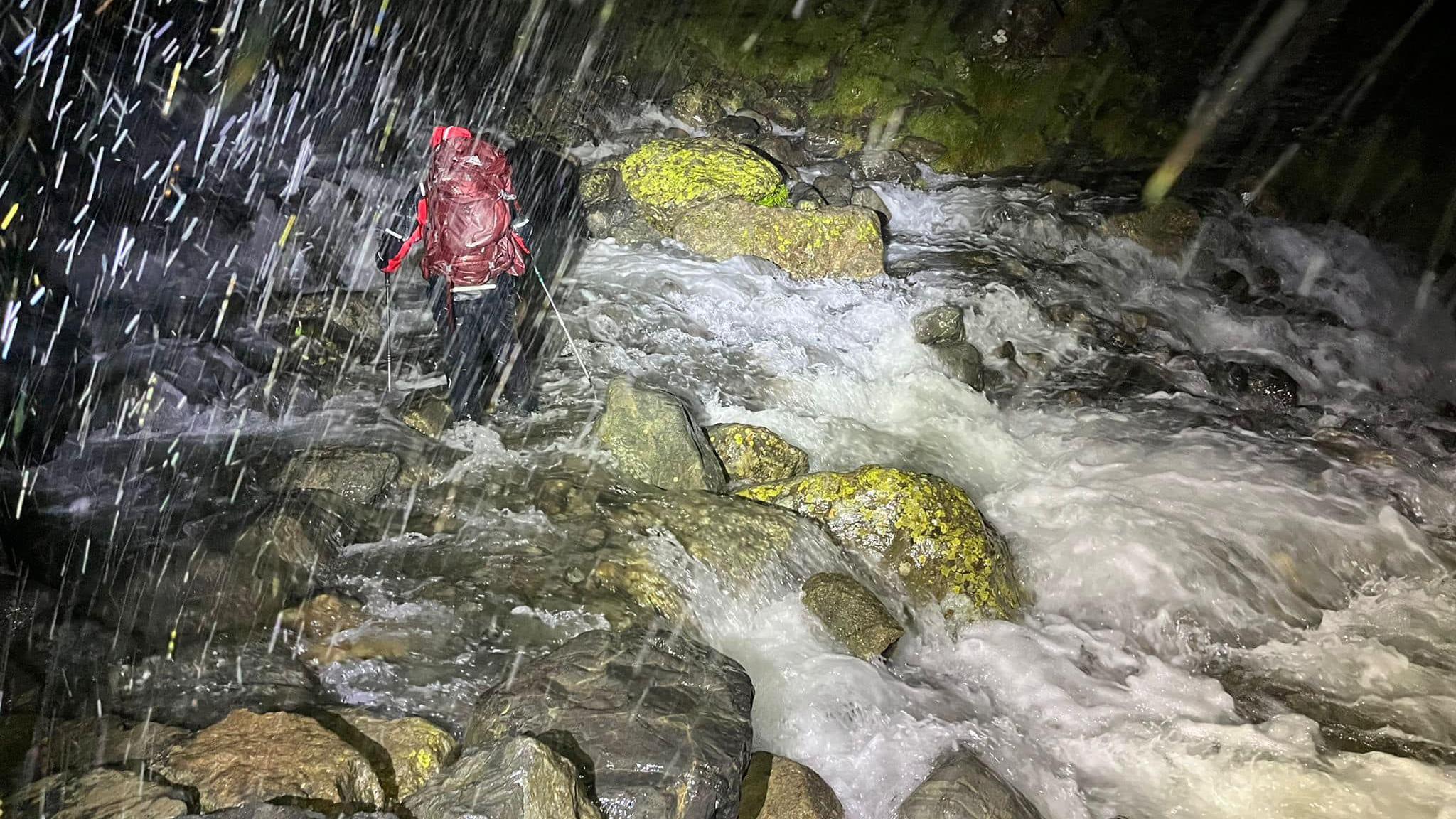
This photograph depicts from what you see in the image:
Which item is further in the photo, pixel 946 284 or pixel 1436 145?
pixel 1436 145

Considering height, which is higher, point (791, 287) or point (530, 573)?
point (791, 287)

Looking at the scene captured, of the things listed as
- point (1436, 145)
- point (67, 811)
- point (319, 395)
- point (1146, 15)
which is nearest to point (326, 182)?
point (319, 395)

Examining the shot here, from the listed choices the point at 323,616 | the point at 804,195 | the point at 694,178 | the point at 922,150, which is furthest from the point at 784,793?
the point at 922,150

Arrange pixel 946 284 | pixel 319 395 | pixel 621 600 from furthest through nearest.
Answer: pixel 946 284, pixel 319 395, pixel 621 600

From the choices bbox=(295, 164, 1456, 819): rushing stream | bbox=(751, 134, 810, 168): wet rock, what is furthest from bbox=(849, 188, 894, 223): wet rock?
bbox=(751, 134, 810, 168): wet rock

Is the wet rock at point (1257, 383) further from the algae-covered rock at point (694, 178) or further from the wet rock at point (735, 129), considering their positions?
the wet rock at point (735, 129)

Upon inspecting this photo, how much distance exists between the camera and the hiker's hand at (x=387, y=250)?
616 cm

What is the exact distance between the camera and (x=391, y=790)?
3926 mm

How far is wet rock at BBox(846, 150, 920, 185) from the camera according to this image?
43.8 feet

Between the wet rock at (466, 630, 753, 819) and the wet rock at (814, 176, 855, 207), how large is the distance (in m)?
9.12

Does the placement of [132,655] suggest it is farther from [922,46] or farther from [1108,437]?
[922,46]

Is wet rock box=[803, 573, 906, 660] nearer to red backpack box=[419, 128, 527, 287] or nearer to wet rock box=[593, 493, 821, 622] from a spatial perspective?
wet rock box=[593, 493, 821, 622]

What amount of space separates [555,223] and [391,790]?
8.54 metres

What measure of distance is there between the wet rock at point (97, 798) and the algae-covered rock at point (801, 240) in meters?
8.14
